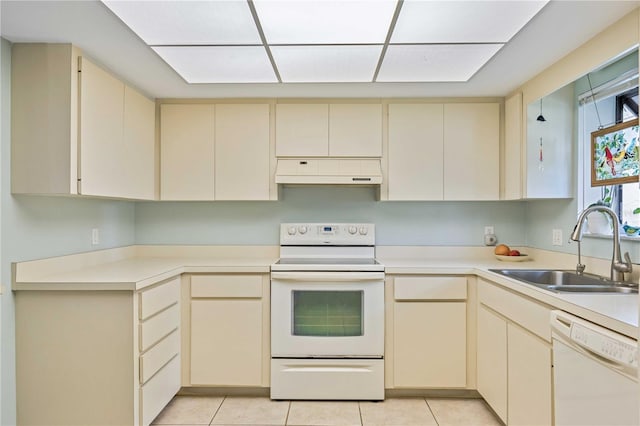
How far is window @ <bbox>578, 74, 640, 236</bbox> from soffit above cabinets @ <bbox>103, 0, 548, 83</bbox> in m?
0.72

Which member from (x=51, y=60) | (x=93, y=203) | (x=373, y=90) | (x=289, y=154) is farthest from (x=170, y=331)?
(x=373, y=90)

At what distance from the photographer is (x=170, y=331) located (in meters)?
2.36

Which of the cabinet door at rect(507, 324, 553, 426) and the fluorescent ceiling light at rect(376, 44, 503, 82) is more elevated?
the fluorescent ceiling light at rect(376, 44, 503, 82)

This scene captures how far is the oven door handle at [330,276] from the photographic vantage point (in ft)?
8.16

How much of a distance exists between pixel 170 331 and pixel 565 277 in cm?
243

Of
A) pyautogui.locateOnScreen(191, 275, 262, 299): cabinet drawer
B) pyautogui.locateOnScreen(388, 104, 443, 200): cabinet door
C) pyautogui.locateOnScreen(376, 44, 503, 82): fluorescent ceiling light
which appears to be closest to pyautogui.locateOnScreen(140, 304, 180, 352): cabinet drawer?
pyautogui.locateOnScreen(191, 275, 262, 299): cabinet drawer

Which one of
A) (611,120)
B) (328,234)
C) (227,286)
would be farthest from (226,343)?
(611,120)

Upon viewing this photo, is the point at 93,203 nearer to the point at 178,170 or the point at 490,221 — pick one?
the point at 178,170

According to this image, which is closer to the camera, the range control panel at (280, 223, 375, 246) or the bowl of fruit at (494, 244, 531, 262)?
the bowl of fruit at (494, 244, 531, 262)

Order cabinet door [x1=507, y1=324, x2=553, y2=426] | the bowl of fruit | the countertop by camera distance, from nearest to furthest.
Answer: the countertop < cabinet door [x1=507, y1=324, x2=553, y2=426] < the bowl of fruit

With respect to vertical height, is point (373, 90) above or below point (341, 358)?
above

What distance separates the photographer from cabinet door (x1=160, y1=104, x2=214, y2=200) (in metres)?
2.84

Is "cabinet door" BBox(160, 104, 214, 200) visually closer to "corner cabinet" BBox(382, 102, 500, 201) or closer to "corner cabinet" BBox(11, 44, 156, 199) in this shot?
"corner cabinet" BBox(11, 44, 156, 199)

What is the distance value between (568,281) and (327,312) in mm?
1468
